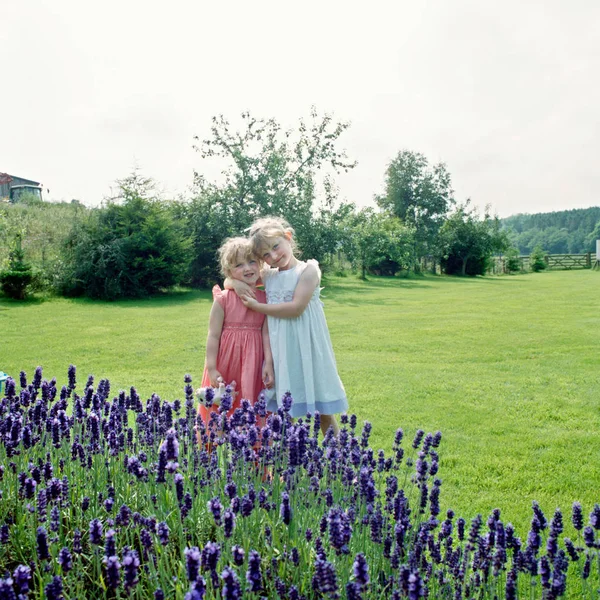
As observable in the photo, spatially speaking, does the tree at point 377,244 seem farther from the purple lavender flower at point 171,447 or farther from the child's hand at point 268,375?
the purple lavender flower at point 171,447

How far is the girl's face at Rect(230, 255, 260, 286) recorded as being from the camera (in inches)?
179

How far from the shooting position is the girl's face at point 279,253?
4492 millimetres

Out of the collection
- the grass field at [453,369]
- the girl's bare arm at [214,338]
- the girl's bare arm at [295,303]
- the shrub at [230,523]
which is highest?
the girl's bare arm at [295,303]

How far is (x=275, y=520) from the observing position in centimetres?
277

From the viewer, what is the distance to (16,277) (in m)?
19.1

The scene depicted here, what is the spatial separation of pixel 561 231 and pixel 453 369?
114105mm

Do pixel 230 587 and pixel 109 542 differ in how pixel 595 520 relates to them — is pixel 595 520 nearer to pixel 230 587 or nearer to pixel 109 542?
pixel 230 587

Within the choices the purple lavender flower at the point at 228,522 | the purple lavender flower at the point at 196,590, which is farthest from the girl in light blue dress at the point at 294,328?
the purple lavender flower at the point at 196,590

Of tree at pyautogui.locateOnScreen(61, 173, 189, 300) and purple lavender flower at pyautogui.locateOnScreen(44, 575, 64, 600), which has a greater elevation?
tree at pyautogui.locateOnScreen(61, 173, 189, 300)

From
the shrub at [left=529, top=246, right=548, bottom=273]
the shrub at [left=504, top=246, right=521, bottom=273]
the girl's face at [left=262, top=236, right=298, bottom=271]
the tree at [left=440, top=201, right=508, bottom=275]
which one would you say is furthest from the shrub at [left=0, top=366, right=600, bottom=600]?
the shrub at [left=529, top=246, right=548, bottom=273]

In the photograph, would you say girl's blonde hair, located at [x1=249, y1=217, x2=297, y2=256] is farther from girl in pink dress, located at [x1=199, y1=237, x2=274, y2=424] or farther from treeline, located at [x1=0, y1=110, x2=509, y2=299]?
A: treeline, located at [x1=0, y1=110, x2=509, y2=299]

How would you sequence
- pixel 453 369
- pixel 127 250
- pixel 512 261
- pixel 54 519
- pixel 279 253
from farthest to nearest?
pixel 512 261 < pixel 127 250 < pixel 453 369 < pixel 279 253 < pixel 54 519

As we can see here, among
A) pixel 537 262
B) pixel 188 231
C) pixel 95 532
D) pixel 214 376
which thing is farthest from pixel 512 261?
pixel 95 532

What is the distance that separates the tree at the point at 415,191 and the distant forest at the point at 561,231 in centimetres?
4881
